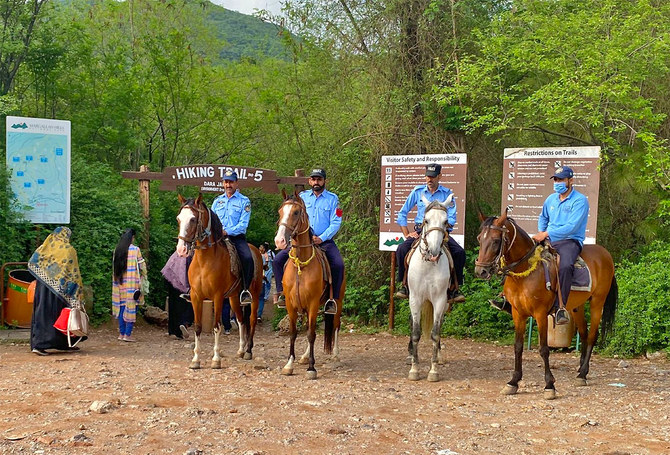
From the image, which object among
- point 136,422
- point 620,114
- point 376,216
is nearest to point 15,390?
point 136,422

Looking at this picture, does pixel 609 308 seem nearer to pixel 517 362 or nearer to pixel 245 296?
pixel 517 362

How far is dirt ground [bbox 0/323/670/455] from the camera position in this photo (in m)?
5.64

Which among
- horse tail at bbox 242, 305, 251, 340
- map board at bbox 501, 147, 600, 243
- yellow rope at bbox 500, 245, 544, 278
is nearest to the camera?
yellow rope at bbox 500, 245, 544, 278

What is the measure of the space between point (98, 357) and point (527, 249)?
669 centimetres

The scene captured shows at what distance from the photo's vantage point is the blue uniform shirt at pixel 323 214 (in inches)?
374

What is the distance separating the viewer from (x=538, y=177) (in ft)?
37.1

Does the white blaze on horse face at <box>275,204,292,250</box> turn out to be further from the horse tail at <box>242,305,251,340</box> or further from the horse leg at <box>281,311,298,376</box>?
the horse tail at <box>242,305,251,340</box>

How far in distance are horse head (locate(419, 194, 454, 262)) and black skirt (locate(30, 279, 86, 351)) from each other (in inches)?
230

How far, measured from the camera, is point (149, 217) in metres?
15.0

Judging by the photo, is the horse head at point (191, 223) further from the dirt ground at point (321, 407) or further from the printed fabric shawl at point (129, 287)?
the printed fabric shawl at point (129, 287)

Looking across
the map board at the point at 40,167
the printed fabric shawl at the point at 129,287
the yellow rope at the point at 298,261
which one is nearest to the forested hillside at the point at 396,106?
the map board at the point at 40,167

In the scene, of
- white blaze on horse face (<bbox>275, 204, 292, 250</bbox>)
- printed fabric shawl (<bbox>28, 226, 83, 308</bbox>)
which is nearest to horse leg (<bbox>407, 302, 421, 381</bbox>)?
white blaze on horse face (<bbox>275, 204, 292, 250</bbox>)

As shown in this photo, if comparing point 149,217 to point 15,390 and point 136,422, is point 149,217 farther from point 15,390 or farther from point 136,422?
point 136,422

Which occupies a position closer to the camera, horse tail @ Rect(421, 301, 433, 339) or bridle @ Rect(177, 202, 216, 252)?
bridle @ Rect(177, 202, 216, 252)
